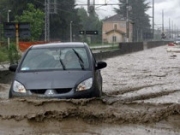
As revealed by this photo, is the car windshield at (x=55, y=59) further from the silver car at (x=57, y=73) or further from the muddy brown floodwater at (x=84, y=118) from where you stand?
the muddy brown floodwater at (x=84, y=118)

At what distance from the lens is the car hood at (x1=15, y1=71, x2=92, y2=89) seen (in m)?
9.00

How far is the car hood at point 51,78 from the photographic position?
29.5ft

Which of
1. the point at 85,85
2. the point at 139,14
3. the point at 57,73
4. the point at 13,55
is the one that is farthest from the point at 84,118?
the point at 139,14

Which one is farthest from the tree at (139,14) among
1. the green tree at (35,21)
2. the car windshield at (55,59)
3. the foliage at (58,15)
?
the car windshield at (55,59)

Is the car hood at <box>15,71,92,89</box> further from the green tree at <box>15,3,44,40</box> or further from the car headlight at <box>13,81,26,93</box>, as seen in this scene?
the green tree at <box>15,3,44,40</box>

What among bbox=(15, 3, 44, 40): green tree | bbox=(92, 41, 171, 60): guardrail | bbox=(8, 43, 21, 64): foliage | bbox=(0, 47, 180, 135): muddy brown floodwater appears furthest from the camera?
bbox=(15, 3, 44, 40): green tree

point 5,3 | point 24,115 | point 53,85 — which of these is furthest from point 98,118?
point 5,3

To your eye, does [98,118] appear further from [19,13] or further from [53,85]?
[19,13]

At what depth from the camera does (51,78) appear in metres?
9.22

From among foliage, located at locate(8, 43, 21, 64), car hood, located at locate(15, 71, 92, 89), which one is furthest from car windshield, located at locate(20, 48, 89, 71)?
foliage, located at locate(8, 43, 21, 64)

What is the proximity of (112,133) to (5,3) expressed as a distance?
94687 mm

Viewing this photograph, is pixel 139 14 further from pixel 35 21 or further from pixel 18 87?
pixel 18 87

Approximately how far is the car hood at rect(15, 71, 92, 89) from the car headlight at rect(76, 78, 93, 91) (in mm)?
65

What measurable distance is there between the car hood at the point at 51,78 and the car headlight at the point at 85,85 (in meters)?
0.06
